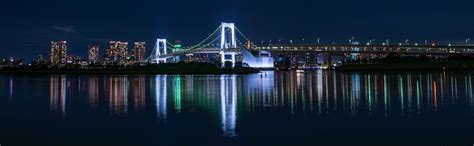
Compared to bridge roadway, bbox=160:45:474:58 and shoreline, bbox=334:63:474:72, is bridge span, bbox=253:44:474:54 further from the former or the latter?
shoreline, bbox=334:63:474:72

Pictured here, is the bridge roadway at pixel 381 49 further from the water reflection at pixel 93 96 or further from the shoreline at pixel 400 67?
the water reflection at pixel 93 96

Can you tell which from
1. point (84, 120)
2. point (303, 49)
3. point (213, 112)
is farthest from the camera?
point (303, 49)

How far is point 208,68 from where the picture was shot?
194 feet

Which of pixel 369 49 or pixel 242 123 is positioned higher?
pixel 369 49

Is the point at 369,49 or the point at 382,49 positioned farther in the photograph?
the point at 369,49

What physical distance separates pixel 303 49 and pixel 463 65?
2361cm

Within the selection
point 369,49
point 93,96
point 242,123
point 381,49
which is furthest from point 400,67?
point 242,123

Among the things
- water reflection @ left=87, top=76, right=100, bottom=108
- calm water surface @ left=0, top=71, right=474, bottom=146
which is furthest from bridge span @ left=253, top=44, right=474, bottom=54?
calm water surface @ left=0, top=71, right=474, bottom=146

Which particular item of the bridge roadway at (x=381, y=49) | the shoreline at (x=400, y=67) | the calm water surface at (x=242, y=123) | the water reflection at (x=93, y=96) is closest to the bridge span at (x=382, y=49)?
the bridge roadway at (x=381, y=49)

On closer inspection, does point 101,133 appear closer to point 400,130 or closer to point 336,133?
point 336,133

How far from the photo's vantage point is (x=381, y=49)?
72125mm

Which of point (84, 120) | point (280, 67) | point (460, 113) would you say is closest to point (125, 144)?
point (84, 120)

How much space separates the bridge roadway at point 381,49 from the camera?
69375mm

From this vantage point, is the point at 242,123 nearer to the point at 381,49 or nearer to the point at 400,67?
the point at 400,67
